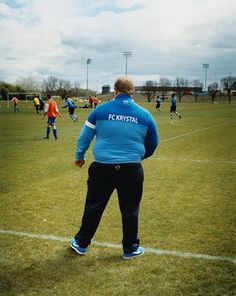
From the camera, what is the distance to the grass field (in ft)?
14.3

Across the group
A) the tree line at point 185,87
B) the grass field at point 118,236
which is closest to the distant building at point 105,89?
the tree line at point 185,87

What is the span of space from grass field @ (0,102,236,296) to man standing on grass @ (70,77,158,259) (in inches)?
14.1

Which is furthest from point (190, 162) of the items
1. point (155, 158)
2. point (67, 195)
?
point (67, 195)

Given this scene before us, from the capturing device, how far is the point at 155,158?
519 inches

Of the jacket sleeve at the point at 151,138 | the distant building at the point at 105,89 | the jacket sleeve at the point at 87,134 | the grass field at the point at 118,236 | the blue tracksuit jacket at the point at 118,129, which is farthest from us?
the distant building at the point at 105,89

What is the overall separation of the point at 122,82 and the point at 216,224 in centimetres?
292

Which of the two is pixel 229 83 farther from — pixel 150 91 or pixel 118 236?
pixel 118 236

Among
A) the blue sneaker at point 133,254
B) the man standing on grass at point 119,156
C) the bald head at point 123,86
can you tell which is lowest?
the blue sneaker at point 133,254

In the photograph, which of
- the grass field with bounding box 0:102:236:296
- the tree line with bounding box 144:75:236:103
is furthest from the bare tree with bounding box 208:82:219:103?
the grass field with bounding box 0:102:236:296

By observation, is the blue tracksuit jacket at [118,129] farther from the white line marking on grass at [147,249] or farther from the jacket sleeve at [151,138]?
the white line marking on grass at [147,249]

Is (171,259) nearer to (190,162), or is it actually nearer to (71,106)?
(190,162)

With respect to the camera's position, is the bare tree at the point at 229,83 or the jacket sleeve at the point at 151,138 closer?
the jacket sleeve at the point at 151,138

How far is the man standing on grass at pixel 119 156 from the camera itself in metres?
4.93

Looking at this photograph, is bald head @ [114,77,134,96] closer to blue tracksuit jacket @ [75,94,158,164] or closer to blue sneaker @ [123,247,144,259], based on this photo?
blue tracksuit jacket @ [75,94,158,164]
